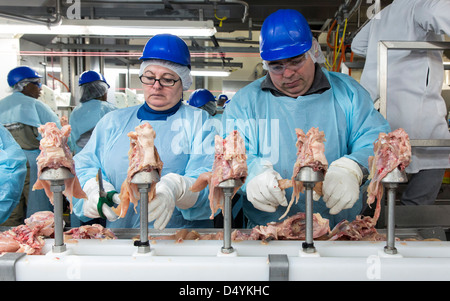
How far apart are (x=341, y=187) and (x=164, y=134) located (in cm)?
103

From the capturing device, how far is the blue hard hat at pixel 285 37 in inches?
68.5

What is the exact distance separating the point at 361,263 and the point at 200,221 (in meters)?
1.11

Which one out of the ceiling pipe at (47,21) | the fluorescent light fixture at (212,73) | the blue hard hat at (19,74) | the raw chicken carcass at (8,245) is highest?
the ceiling pipe at (47,21)

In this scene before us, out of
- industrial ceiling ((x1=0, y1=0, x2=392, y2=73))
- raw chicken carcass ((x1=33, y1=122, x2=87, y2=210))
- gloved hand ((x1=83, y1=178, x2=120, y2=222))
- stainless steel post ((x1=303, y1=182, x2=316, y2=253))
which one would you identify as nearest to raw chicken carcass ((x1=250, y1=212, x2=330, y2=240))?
stainless steel post ((x1=303, y1=182, x2=316, y2=253))

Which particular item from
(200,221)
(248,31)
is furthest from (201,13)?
(200,221)

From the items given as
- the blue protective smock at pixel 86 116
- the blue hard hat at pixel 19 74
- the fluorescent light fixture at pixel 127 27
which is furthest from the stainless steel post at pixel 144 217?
the blue hard hat at pixel 19 74

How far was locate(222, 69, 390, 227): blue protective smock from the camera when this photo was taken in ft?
6.14

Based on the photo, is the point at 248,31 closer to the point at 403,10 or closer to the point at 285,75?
the point at 403,10

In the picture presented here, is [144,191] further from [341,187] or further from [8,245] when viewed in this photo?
[341,187]

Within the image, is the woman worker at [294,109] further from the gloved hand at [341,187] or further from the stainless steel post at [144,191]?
the stainless steel post at [144,191]

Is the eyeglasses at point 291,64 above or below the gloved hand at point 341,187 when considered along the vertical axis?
above

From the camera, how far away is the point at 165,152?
6.42 feet

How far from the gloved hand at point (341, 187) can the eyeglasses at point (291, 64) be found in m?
0.63

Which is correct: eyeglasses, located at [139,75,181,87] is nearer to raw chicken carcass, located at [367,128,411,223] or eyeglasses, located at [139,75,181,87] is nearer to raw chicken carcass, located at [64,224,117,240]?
raw chicken carcass, located at [64,224,117,240]
